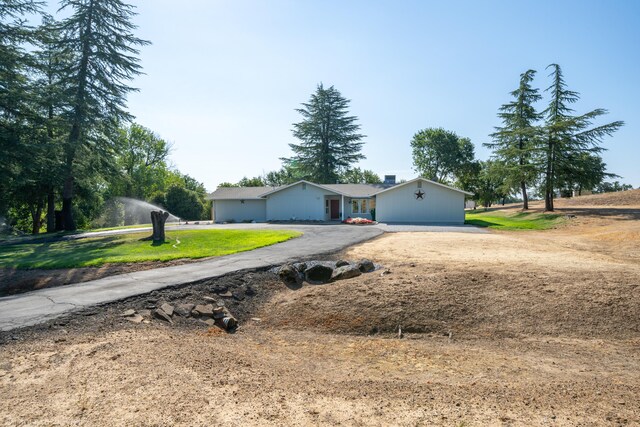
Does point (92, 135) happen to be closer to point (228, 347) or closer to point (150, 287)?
point (150, 287)

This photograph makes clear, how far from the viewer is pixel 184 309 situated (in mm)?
7699

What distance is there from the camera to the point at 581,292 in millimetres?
8125

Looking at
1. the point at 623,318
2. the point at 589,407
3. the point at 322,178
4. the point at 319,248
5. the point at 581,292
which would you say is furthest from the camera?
the point at 322,178

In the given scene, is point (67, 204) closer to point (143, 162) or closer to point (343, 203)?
point (343, 203)

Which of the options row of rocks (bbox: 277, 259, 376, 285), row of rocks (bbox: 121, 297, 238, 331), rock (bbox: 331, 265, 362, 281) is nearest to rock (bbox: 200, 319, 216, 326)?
row of rocks (bbox: 121, 297, 238, 331)

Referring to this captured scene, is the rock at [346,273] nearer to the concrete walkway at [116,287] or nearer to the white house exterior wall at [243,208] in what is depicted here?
the concrete walkway at [116,287]

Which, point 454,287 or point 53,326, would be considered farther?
point 454,287

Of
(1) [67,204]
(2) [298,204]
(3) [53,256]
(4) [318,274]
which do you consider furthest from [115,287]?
(2) [298,204]

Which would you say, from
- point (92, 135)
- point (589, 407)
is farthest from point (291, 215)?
point (589, 407)

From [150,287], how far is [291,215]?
26.2 meters

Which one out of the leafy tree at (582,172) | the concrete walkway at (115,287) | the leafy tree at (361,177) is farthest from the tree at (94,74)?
the leafy tree at (361,177)

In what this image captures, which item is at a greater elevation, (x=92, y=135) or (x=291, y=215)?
(x=92, y=135)

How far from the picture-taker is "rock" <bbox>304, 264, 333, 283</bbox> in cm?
1027

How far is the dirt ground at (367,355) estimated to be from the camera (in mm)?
3850
